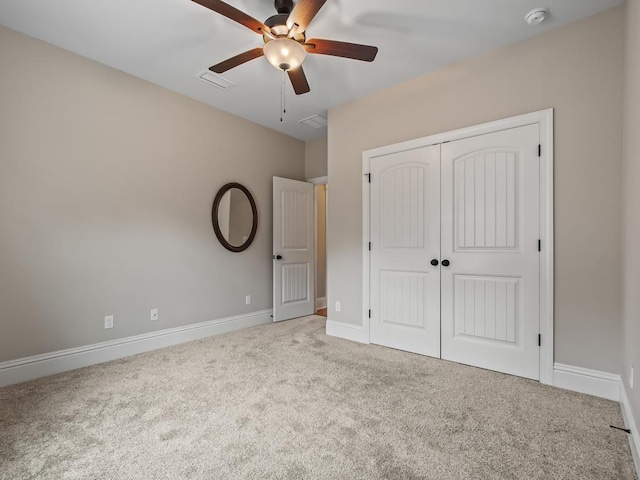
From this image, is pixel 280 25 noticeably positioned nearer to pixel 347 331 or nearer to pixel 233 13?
pixel 233 13

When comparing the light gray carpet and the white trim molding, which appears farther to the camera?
the white trim molding

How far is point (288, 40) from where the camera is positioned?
1997mm

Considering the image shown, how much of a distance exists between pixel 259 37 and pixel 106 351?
318 cm

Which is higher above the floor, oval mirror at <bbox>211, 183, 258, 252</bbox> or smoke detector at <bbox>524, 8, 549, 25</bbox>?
smoke detector at <bbox>524, 8, 549, 25</bbox>

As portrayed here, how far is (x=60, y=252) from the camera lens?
2.77 metres

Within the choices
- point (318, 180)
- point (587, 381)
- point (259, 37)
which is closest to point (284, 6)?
point (259, 37)

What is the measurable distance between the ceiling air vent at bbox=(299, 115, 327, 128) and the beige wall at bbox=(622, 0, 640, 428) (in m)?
2.97

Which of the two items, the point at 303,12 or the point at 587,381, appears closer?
the point at 303,12

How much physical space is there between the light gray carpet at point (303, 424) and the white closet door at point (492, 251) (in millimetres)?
249

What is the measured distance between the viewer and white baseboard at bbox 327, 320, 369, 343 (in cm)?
359

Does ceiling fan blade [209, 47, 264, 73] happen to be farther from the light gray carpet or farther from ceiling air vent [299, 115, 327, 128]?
the light gray carpet

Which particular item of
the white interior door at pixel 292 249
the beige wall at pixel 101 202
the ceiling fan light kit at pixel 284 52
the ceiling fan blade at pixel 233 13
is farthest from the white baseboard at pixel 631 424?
the beige wall at pixel 101 202

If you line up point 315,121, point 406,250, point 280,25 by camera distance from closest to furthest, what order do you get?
1. point 280,25
2. point 406,250
3. point 315,121

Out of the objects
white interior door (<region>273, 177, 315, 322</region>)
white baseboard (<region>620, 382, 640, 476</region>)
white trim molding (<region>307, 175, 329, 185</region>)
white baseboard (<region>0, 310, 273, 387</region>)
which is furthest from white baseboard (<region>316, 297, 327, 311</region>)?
white baseboard (<region>620, 382, 640, 476</region>)
